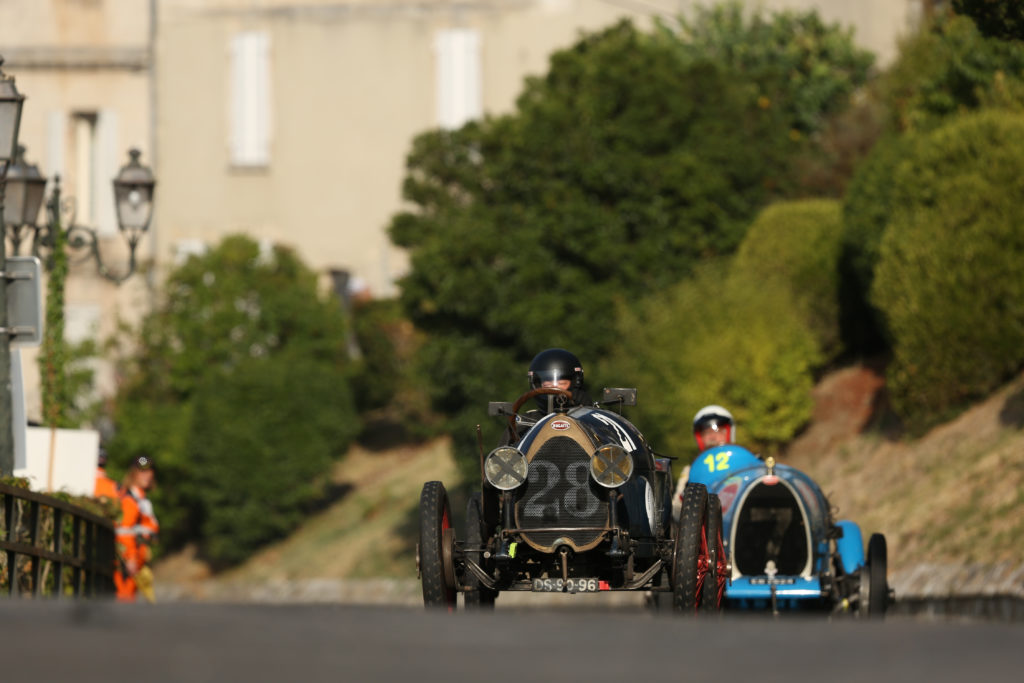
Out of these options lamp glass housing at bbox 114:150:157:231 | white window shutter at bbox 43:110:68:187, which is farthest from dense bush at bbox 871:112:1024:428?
white window shutter at bbox 43:110:68:187

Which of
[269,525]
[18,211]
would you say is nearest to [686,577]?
[18,211]

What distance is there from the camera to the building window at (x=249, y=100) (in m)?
50.5

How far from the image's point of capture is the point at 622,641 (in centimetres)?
582

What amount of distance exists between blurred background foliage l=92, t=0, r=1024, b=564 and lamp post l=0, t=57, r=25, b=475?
47.7 feet

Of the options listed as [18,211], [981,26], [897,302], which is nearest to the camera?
[981,26]

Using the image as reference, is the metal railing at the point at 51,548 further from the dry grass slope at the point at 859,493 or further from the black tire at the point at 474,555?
the dry grass slope at the point at 859,493

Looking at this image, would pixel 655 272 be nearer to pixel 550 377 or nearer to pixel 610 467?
pixel 550 377

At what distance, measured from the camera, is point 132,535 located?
57.2ft

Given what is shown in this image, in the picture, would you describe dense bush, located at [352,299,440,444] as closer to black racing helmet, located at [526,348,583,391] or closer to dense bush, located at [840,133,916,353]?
dense bush, located at [840,133,916,353]

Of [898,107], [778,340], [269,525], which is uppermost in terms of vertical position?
[898,107]

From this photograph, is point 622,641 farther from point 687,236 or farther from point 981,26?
point 687,236

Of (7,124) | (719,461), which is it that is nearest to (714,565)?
(719,461)

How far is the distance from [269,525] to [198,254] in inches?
315

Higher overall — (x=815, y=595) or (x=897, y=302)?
(x=897, y=302)
